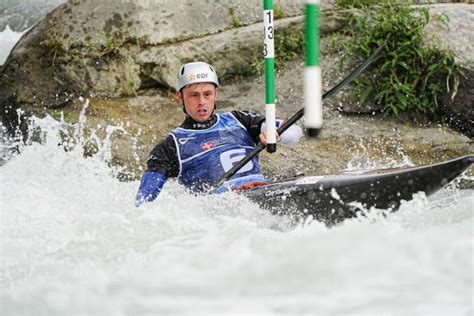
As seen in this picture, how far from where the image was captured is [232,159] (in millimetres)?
5945

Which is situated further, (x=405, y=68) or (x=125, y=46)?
(x=125, y=46)

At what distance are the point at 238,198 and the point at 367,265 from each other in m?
1.75

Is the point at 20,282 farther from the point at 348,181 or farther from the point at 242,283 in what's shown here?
the point at 348,181

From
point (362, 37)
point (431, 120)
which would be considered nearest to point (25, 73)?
point (362, 37)

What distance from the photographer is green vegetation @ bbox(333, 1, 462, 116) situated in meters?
8.03

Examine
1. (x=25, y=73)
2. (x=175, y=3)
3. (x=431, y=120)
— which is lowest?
(x=431, y=120)

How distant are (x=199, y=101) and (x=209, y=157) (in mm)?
403

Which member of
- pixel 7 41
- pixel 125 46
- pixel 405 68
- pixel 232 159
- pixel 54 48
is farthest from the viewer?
pixel 7 41

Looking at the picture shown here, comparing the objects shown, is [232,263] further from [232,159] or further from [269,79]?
[232,159]

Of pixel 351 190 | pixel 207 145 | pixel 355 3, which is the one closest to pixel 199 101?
pixel 207 145

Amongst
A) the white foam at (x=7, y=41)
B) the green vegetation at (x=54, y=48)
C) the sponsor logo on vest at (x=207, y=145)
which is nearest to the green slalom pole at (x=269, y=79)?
the sponsor logo on vest at (x=207, y=145)

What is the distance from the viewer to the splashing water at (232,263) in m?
3.73

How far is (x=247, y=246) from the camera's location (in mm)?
4230

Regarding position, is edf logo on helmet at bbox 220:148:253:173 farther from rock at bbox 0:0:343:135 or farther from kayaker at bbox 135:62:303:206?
rock at bbox 0:0:343:135
